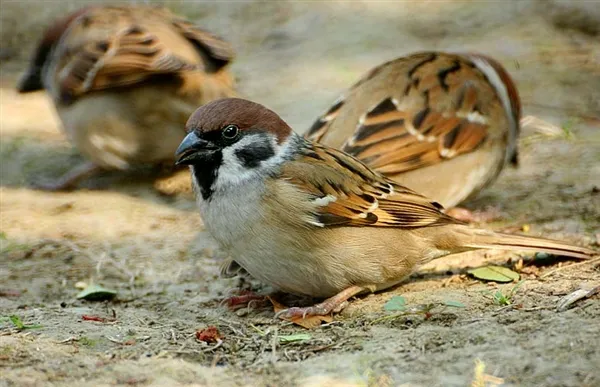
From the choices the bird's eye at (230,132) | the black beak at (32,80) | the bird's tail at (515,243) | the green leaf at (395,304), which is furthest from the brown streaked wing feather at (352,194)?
the black beak at (32,80)

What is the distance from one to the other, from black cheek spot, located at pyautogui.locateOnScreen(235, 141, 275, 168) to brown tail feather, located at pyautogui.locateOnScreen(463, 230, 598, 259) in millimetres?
1036

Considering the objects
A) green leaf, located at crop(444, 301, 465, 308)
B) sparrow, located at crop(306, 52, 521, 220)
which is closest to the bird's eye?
sparrow, located at crop(306, 52, 521, 220)

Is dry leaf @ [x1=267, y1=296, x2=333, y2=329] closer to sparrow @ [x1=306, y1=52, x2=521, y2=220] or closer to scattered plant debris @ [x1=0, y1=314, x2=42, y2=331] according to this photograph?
scattered plant debris @ [x1=0, y1=314, x2=42, y2=331]

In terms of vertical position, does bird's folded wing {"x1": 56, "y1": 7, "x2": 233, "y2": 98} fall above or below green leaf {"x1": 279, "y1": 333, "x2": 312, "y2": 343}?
above

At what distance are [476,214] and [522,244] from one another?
1049 millimetres

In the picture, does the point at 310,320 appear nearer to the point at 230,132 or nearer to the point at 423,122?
the point at 230,132

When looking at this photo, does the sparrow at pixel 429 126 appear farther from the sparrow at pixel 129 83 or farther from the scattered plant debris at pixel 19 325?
the scattered plant debris at pixel 19 325

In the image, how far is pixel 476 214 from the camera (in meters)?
5.52

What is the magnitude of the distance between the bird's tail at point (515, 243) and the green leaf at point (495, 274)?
112mm

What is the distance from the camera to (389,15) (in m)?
8.30

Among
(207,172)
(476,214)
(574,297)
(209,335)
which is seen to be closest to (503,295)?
(574,297)

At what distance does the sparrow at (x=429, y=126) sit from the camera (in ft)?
16.6

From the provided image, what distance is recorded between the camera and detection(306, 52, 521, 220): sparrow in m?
5.07

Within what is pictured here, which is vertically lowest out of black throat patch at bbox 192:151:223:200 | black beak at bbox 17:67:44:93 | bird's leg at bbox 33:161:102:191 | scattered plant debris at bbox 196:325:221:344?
bird's leg at bbox 33:161:102:191
